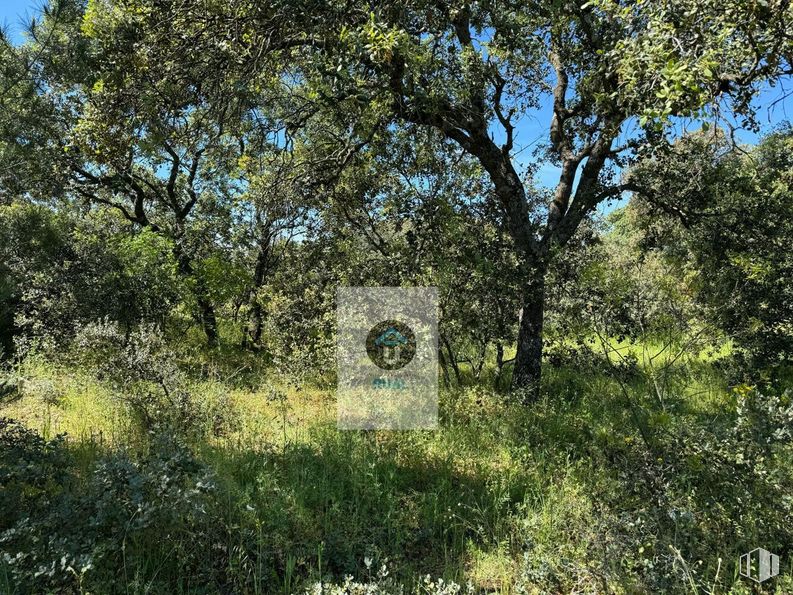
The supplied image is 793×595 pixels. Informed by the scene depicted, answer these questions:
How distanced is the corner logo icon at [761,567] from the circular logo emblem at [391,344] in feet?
12.2

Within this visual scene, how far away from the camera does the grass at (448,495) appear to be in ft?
8.75

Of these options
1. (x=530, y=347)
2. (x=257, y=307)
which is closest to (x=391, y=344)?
(x=530, y=347)

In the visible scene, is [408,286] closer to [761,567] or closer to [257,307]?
[761,567]

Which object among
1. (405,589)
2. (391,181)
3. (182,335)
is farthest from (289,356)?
(182,335)

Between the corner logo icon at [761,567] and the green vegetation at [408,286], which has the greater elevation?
the green vegetation at [408,286]

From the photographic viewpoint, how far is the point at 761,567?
2.51 metres

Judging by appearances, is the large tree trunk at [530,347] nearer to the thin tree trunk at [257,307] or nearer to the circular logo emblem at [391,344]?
the circular logo emblem at [391,344]

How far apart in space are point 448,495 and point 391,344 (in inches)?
89.2

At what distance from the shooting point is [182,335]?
970 centimetres

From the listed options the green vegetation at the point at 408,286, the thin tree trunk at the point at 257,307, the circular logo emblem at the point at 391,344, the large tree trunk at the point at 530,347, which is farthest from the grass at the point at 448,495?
the thin tree trunk at the point at 257,307

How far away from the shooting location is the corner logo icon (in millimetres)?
2461

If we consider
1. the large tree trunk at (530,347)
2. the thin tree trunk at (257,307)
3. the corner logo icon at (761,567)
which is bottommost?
the corner logo icon at (761,567)

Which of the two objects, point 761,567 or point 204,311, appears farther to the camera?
point 204,311

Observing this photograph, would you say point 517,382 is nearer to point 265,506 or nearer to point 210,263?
point 265,506
